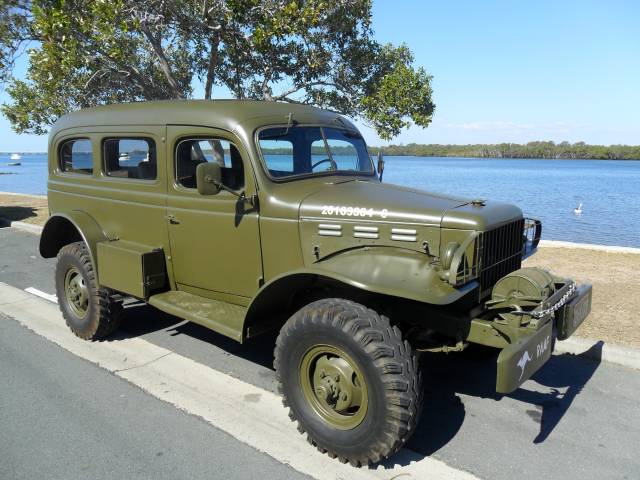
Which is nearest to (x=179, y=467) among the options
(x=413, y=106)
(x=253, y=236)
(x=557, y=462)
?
(x=253, y=236)

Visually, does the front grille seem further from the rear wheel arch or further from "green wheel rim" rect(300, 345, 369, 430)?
the rear wheel arch

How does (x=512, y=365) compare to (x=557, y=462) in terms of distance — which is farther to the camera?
(x=557, y=462)

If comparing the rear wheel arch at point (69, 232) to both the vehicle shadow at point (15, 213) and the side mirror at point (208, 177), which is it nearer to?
the side mirror at point (208, 177)

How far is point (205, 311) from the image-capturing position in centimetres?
382

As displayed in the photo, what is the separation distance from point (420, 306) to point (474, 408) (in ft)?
3.08

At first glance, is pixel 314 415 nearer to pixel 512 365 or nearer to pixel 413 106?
pixel 512 365

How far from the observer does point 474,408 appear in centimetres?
349

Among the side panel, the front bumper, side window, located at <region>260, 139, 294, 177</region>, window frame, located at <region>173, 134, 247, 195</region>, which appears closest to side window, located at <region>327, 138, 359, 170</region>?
side window, located at <region>260, 139, 294, 177</region>

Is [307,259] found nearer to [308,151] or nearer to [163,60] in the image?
[308,151]

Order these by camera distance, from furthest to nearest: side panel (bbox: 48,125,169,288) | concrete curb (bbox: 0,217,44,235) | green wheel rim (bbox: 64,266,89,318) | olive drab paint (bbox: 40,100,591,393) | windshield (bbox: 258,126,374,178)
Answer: concrete curb (bbox: 0,217,44,235) → green wheel rim (bbox: 64,266,89,318) → side panel (bbox: 48,125,169,288) → windshield (bbox: 258,126,374,178) → olive drab paint (bbox: 40,100,591,393)

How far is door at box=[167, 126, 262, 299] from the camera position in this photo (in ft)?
11.9

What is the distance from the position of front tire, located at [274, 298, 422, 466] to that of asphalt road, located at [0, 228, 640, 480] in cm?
40

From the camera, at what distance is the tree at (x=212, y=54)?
24.9 ft

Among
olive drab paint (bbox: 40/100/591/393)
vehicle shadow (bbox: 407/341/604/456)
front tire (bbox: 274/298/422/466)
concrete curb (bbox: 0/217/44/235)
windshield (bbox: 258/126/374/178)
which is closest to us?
front tire (bbox: 274/298/422/466)
